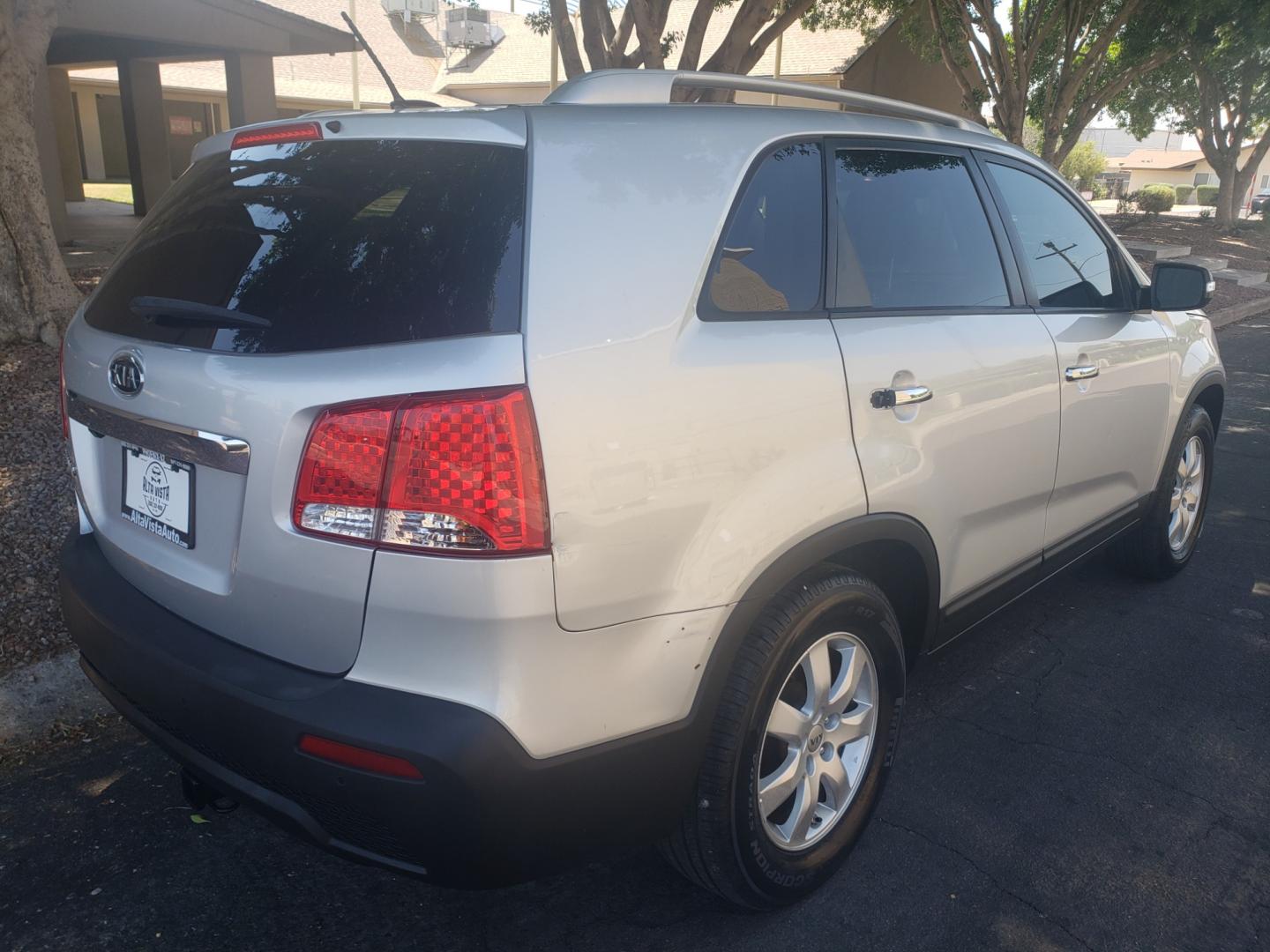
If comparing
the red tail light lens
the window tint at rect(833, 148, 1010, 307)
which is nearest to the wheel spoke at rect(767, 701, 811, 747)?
the window tint at rect(833, 148, 1010, 307)

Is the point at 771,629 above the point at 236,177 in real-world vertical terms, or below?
below

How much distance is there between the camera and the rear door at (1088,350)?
331cm

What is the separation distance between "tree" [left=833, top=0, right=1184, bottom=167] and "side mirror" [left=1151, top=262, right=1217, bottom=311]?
13.1 metres

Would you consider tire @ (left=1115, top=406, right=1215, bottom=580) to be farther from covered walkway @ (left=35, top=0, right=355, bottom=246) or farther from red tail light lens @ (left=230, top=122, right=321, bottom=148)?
covered walkway @ (left=35, top=0, right=355, bottom=246)

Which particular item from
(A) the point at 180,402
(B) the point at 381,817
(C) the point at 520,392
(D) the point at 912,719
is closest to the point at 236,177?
(A) the point at 180,402

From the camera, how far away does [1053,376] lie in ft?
10.4

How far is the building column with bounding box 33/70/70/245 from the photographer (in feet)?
41.9

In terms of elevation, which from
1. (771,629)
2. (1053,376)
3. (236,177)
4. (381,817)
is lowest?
(381,817)

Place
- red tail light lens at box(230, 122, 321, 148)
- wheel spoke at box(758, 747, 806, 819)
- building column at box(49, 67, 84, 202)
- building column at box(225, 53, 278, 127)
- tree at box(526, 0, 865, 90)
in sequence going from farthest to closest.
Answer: building column at box(49, 67, 84, 202) → building column at box(225, 53, 278, 127) → tree at box(526, 0, 865, 90) → wheel spoke at box(758, 747, 806, 819) → red tail light lens at box(230, 122, 321, 148)

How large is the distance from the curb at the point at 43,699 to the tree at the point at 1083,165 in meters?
59.0

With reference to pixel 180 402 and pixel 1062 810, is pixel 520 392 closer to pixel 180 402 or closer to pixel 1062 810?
pixel 180 402

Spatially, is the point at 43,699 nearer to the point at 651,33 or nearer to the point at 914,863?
the point at 914,863

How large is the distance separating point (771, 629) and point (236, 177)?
162cm

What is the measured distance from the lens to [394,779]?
5.87ft
